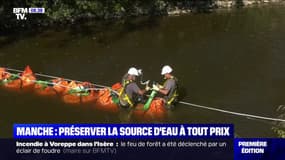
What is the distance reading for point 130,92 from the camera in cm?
1873

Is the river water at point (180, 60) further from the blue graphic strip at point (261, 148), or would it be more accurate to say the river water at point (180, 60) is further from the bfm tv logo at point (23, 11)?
the blue graphic strip at point (261, 148)

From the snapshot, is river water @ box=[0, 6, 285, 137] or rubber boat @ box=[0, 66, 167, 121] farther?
river water @ box=[0, 6, 285, 137]

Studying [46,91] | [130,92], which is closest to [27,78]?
[46,91]

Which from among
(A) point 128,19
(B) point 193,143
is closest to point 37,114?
(B) point 193,143

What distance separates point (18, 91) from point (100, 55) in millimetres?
4789

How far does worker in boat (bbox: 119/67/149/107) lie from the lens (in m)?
18.7

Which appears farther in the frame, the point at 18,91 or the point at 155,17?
the point at 155,17

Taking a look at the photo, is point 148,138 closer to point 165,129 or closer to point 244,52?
point 165,129

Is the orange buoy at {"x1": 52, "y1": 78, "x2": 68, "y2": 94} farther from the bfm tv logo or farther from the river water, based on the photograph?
the bfm tv logo

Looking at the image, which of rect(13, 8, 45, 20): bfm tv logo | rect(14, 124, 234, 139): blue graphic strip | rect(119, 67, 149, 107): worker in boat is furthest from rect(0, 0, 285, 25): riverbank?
rect(14, 124, 234, 139): blue graphic strip

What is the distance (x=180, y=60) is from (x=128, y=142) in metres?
9.47

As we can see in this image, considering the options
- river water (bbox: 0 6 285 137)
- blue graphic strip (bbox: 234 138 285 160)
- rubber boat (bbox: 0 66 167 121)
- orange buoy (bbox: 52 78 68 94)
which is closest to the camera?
blue graphic strip (bbox: 234 138 285 160)

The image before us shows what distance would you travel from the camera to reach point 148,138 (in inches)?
597

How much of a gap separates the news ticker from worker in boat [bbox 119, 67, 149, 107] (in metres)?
3.25
